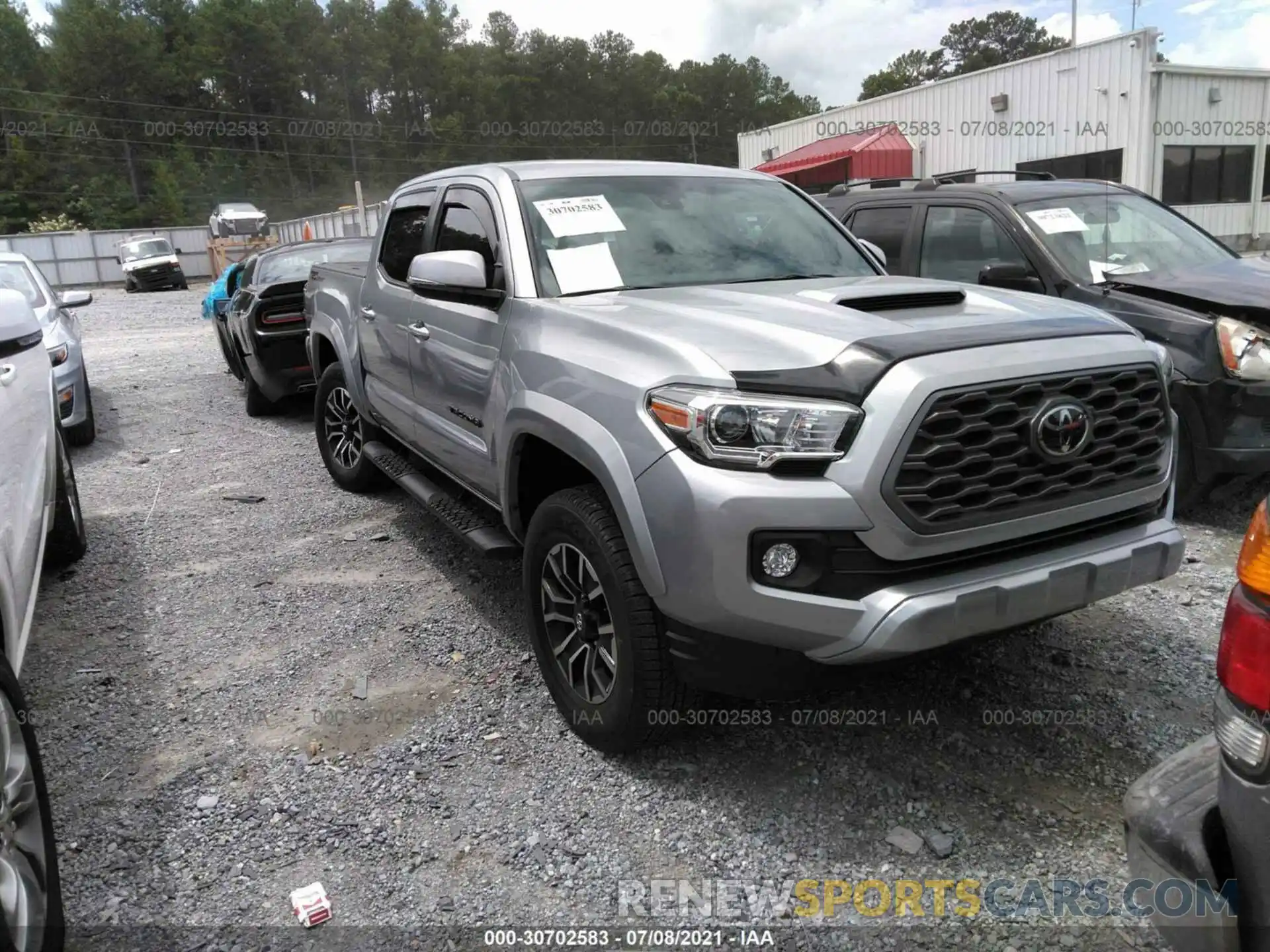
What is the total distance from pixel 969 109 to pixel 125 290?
29546 mm

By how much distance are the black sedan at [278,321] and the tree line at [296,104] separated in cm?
5926

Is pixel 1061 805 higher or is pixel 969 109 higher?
pixel 969 109

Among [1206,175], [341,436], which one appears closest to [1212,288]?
[341,436]

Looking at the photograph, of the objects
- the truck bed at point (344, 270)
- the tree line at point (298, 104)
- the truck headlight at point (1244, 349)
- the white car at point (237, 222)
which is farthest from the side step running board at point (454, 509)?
the tree line at point (298, 104)

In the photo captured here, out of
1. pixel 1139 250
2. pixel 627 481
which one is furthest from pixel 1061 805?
pixel 1139 250

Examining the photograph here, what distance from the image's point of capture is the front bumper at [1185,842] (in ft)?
4.96

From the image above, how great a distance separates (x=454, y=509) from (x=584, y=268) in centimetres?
131

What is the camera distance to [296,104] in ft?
239

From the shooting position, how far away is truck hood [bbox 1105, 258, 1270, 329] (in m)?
4.77

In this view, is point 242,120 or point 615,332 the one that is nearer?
point 615,332

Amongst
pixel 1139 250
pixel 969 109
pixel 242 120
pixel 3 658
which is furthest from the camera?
pixel 242 120

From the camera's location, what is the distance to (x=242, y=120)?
229 feet

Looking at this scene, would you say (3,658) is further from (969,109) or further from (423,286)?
(969,109)

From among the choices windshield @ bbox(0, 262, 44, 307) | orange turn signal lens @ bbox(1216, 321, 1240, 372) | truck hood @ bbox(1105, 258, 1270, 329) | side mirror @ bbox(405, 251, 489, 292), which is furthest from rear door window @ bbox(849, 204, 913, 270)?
windshield @ bbox(0, 262, 44, 307)
